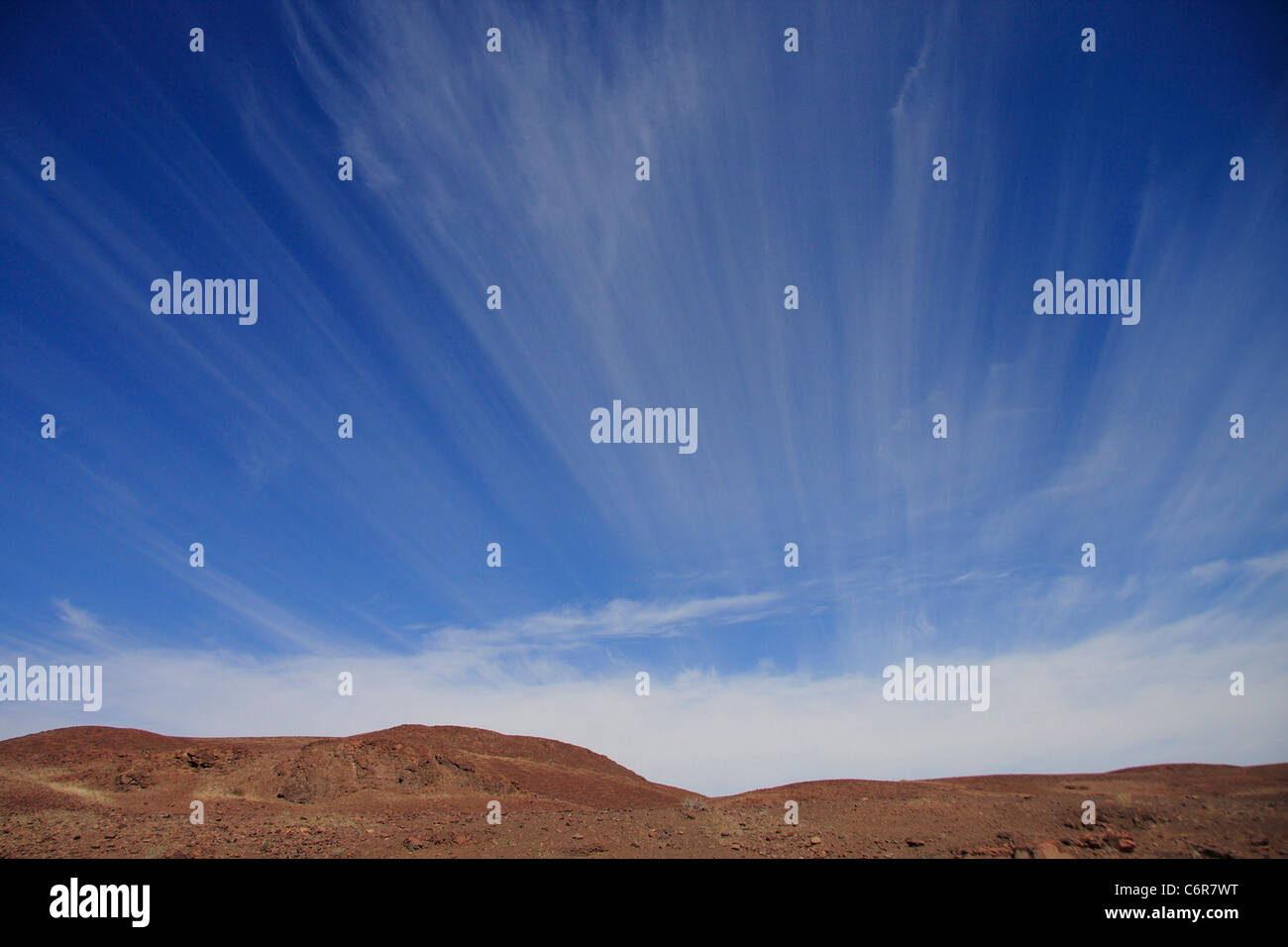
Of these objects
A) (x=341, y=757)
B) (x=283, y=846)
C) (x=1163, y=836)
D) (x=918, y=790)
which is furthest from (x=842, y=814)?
(x=341, y=757)

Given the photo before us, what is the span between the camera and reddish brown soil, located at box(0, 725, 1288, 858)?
20.4 m

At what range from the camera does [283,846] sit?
22219 mm

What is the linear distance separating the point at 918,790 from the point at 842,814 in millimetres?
7714

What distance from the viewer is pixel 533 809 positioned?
1267 inches

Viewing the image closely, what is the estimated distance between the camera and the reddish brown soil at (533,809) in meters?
20.4
